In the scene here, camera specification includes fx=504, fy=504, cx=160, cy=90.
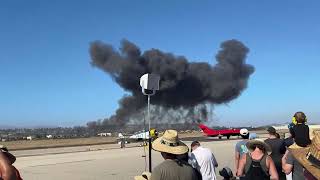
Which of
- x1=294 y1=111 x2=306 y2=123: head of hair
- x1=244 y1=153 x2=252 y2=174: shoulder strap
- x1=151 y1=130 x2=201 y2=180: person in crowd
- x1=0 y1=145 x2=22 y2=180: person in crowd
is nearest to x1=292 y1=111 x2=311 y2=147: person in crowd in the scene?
x1=294 y1=111 x2=306 y2=123: head of hair

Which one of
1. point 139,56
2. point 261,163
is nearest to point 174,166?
point 261,163

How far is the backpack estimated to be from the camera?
587 cm

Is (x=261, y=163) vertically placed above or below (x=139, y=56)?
below

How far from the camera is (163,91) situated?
10481cm

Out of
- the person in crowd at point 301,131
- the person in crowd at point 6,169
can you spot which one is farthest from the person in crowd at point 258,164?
the person in crowd at point 6,169

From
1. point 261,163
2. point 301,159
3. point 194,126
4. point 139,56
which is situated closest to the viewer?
point 301,159

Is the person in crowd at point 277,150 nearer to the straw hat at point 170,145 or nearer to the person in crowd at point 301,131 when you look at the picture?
the person in crowd at point 301,131

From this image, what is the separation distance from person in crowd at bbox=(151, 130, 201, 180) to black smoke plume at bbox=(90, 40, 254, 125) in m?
94.9

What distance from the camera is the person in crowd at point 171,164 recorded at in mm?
4176

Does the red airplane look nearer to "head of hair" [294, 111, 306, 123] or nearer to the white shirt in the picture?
the white shirt

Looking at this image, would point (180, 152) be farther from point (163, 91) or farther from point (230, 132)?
point (163, 91)

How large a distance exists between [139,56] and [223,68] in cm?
1829

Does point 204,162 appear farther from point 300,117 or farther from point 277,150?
point 300,117

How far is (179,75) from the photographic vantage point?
104250mm
